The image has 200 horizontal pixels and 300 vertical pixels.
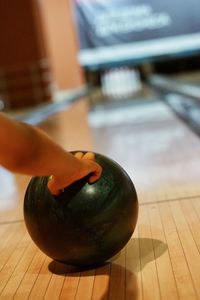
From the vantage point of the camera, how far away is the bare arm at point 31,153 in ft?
3.09

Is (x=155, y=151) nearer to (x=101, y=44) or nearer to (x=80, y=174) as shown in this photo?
(x=80, y=174)

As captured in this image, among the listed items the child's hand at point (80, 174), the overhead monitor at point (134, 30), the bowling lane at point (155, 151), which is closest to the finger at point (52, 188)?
the child's hand at point (80, 174)

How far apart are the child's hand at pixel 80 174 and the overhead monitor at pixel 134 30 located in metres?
7.65

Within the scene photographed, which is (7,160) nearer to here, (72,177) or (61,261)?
(72,177)

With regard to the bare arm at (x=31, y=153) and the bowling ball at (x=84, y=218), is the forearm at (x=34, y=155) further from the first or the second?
the bowling ball at (x=84, y=218)

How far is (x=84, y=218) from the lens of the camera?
127 centimetres

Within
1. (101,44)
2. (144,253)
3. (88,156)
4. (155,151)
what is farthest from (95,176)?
(101,44)

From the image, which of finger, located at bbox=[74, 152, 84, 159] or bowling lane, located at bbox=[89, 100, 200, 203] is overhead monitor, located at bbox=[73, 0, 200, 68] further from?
finger, located at bbox=[74, 152, 84, 159]

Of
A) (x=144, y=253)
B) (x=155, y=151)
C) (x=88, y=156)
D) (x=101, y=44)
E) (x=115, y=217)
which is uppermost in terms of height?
(x=88, y=156)

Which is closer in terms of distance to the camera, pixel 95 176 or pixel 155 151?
pixel 95 176

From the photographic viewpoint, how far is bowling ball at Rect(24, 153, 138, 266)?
1.27 meters

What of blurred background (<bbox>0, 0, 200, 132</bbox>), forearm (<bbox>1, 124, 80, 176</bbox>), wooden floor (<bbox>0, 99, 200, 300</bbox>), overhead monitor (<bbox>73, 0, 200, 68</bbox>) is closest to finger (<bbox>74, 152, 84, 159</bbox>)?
forearm (<bbox>1, 124, 80, 176</bbox>)

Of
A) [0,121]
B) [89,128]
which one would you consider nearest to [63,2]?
[89,128]

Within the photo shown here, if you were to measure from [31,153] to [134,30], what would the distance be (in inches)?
323
